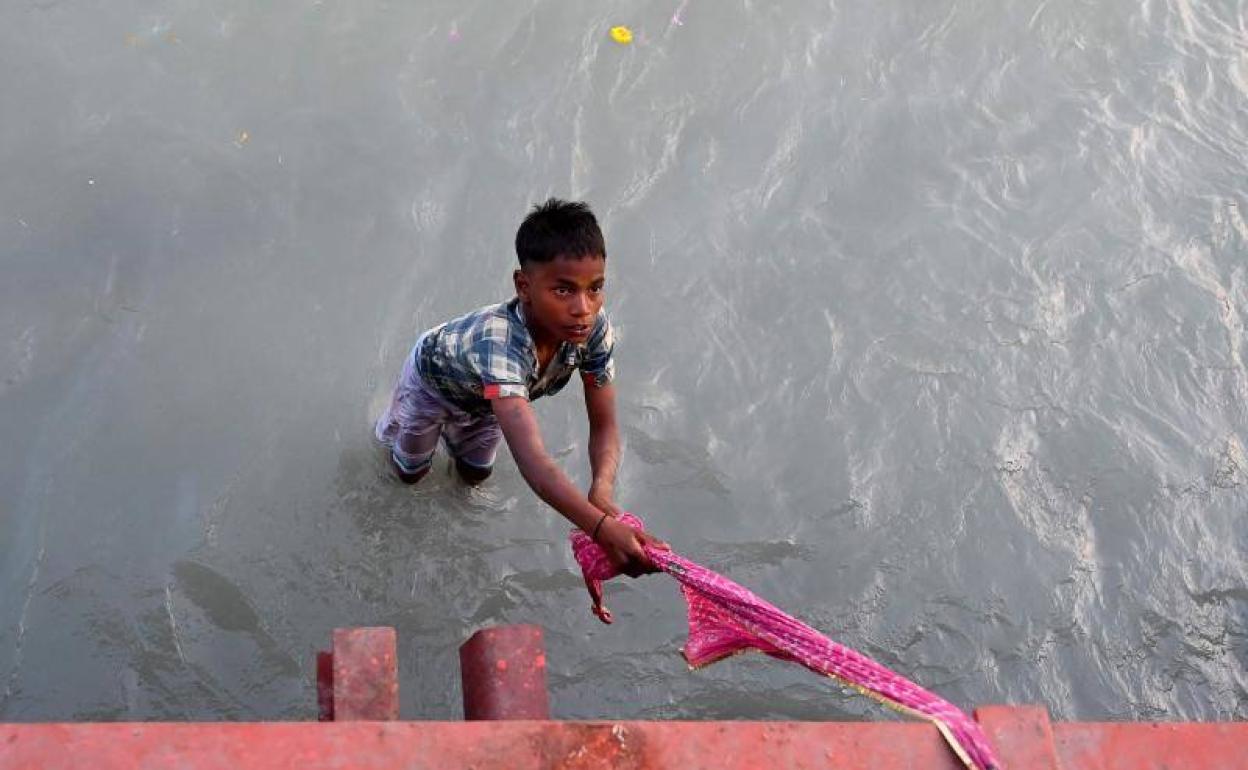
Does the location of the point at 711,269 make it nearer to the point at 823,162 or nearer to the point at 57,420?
the point at 823,162

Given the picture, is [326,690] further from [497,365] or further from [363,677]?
[497,365]

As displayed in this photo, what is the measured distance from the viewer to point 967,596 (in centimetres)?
442

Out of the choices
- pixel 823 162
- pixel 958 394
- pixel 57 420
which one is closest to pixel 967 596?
pixel 958 394

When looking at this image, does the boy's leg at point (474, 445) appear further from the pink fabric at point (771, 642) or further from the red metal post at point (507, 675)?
the red metal post at point (507, 675)

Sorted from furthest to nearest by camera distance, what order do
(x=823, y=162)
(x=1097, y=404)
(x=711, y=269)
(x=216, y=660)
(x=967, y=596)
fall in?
(x=823, y=162), (x=711, y=269), (x=1097, y=404), (x=967, y=596), (x=216, y=660)

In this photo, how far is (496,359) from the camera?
129 inches

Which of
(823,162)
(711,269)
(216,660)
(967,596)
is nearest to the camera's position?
(216,660)

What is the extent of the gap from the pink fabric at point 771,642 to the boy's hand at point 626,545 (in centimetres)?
3

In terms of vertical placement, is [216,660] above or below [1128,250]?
below

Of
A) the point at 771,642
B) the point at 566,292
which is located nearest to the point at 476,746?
the point at 771,642

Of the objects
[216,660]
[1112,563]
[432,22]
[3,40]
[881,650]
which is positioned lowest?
[216,660]

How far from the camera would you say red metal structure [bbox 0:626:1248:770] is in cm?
202

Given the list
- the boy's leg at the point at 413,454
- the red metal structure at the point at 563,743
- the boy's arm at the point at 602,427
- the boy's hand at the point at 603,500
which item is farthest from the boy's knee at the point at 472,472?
the red metal structure at the point at 563,743

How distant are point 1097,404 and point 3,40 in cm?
478
